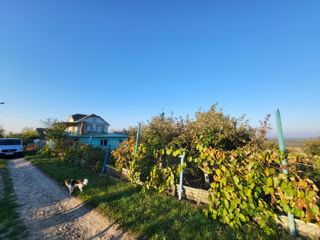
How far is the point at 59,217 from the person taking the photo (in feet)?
11.3

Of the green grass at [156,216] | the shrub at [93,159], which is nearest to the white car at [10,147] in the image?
the shrub at [93,159]

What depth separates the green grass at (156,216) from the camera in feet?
8.48

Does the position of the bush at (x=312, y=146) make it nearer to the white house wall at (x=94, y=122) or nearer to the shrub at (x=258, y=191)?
the shrub at (x=258, y=191)

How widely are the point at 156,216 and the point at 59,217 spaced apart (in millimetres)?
2707

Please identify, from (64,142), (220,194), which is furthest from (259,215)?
(64,142)

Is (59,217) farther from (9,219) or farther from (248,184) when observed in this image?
(248,184)

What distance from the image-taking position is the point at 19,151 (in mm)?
12445

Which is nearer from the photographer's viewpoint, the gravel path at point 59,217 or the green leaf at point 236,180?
the green leaf at point 236,180

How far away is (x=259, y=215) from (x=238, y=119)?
4.43 metres

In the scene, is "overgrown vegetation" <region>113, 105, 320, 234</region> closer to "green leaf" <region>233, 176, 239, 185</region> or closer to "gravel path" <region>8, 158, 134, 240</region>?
"green leaf" <region>233, 176, 239, 185</region>

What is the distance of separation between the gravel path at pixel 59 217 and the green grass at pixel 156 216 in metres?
0.25

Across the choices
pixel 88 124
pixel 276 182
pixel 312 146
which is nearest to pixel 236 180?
pixel 276 182

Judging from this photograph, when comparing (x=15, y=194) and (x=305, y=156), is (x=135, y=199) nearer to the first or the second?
(x=305, y=156)

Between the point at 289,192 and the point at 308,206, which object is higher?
the point at 289,192
